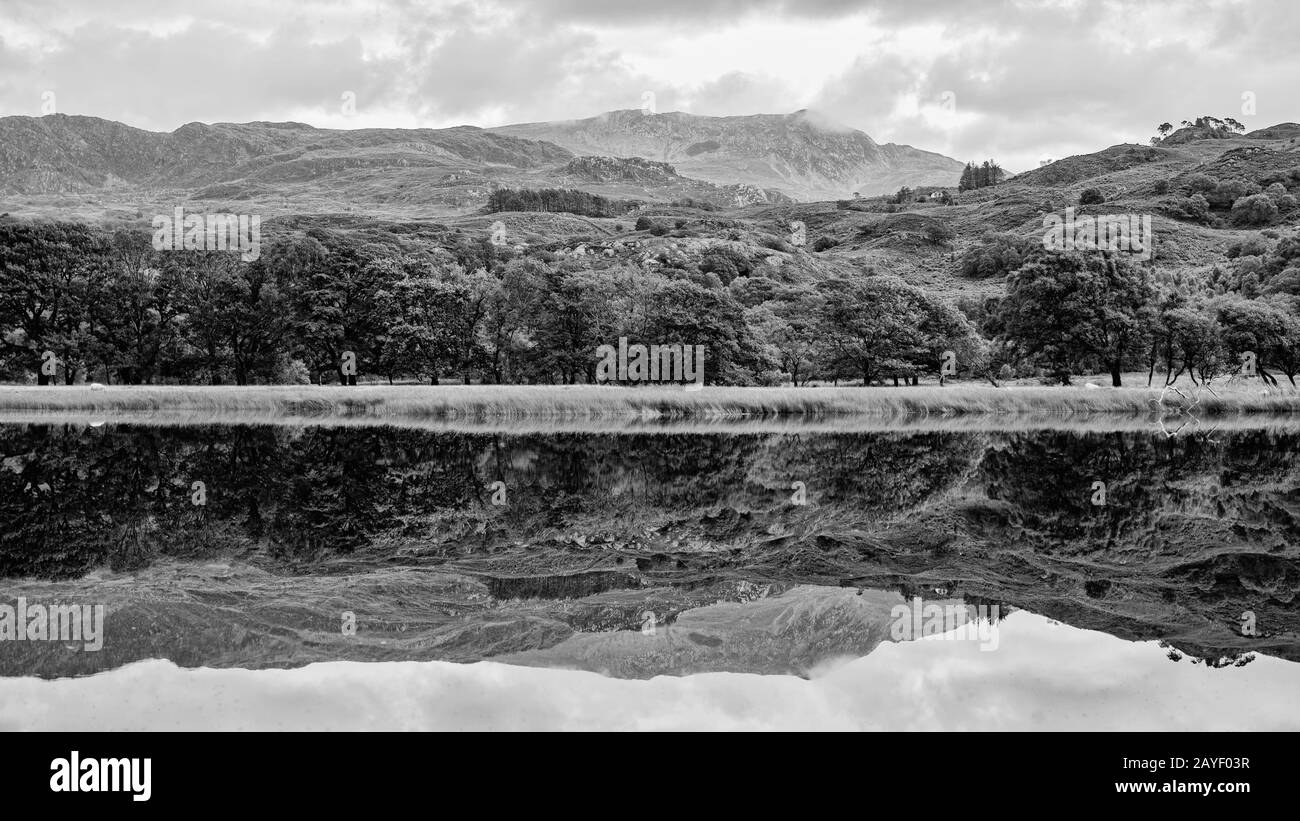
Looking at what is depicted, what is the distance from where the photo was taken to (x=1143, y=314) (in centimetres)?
7381

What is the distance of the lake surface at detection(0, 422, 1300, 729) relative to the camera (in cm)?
945

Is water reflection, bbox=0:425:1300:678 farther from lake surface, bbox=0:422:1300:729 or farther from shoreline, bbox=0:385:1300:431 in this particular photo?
shoreline, bbox=0:385:1300:431

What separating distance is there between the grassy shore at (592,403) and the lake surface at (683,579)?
23.3 meters

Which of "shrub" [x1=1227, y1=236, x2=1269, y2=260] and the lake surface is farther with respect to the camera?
"shrub" [x1=1227, y1=236, x2=1269, y2=260]

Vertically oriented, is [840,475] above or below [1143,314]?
below

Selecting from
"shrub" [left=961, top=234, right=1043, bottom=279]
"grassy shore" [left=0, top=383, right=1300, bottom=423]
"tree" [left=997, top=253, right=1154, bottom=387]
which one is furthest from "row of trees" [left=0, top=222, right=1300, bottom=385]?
"shrub" [left=961, top=234, right=1043, bottom=279]

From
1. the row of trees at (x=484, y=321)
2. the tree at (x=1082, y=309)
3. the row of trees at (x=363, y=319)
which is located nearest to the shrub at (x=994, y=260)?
the row of trees at (x=484, y=321)

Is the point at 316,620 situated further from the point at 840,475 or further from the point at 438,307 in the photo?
the point at 438,307

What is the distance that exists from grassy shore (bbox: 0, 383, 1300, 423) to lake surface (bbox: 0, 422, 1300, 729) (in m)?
23.3

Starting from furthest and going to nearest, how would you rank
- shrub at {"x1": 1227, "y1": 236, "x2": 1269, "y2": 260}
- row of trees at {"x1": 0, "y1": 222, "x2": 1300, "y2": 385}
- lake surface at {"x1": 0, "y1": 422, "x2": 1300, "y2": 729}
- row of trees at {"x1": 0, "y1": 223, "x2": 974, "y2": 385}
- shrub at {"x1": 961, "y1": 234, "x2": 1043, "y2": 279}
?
shrub at {"x1": 961, "y1": 234, "x2": 1043, "y2": 279}
shrub at {"x1": 1227, "y1": 236, "x2": 1269, "y2": 260}
row of trees at {"x1": 0, "y1": 222, "x2": 1300, "y2": 385}
row of trees at {"x1": 0, "y1": 223, "x2": 974, "y2": 385}
lake surface at {"x1": 0, "y1": 422, "x2": 1300, "y2": 729}

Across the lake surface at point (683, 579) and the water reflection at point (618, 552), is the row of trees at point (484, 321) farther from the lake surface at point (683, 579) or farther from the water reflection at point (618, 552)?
the lake surface at point (683, 579)

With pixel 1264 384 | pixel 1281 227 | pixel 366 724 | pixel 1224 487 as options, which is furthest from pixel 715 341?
pixel 1281 227
